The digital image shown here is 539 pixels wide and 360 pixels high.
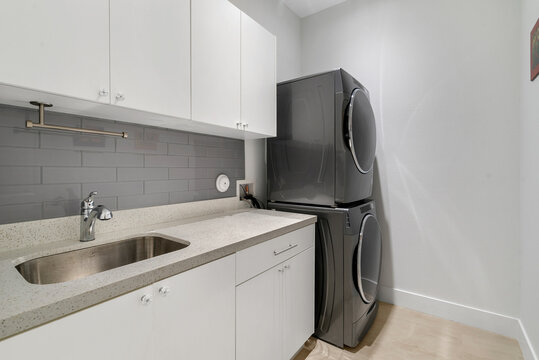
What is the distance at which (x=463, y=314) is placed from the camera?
2.04 metres

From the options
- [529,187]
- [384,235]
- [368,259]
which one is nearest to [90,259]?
[368,259]

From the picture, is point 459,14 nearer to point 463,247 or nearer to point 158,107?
point 463,247

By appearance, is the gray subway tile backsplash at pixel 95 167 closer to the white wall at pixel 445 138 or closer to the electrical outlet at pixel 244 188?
the electrical outlet at pixel 244 188

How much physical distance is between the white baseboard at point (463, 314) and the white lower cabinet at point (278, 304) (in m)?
1.05

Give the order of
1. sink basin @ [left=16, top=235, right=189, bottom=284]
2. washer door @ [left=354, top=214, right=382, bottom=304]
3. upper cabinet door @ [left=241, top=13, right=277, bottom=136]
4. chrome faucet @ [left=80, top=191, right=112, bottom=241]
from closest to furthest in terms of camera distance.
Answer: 1. sink basin @ [left=16, top=235, right=189, bottom=284]
2. chrome faucet @ [left=80, top=191, right=112, bottom=241]
3. upper cabinet door @ [left=241, top=13, right=277, bottom=136]
4. washer door @ [left=354, top=214, right=382, bottom=304]

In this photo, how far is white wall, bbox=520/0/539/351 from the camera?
1.46 metres

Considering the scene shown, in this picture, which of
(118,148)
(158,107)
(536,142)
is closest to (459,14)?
(536,142)

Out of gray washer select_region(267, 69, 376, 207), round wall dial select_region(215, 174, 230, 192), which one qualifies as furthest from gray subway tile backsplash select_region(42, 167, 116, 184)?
gray washer select_region(267, 69, 376, 207)

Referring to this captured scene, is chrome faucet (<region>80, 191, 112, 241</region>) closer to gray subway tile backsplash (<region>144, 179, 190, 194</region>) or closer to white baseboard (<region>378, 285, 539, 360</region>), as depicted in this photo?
gray subway tile backsplash (<region>144, 179, 190, 194</region>)

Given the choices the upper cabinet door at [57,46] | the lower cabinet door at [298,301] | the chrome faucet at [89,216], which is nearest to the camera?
the upper cabinet door at [57,46]

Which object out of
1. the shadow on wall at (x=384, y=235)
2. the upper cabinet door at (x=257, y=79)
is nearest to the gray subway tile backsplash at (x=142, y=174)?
the upper cabinet door at (x=257, y=79)

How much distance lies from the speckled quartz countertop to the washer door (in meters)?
0.50

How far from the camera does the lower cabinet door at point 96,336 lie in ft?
1.94

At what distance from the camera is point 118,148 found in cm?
137
